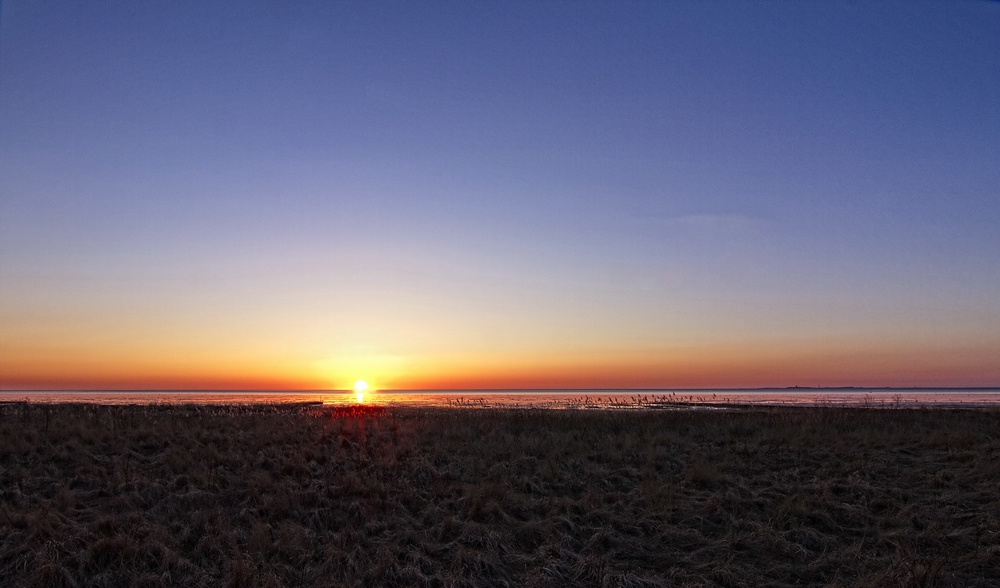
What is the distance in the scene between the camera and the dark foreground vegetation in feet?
35.8

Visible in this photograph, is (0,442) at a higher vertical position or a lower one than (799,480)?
higher

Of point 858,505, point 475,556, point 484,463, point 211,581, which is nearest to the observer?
point 211,581

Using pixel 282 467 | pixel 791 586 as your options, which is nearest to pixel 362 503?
pixel 282 467

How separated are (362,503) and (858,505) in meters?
11.3

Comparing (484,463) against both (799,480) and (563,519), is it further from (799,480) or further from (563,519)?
(799,480)

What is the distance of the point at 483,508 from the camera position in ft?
45.1

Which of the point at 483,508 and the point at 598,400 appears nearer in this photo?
the point at 483,508

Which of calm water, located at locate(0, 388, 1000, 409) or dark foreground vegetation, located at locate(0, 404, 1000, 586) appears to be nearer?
dark foreground vegetation, located at locate(0, 404, 1000, 586)

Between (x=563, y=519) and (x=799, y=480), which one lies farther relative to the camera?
(x=799, y=480)

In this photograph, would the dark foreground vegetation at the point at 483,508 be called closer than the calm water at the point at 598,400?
Yes

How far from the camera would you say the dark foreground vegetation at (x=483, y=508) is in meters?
10.9

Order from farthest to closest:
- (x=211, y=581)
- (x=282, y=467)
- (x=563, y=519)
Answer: (x=282, y=467) < (x=563, y=519) < (x=211, y=581)

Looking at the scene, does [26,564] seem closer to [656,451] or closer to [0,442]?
[0,442]

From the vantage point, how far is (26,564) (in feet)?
34.2
